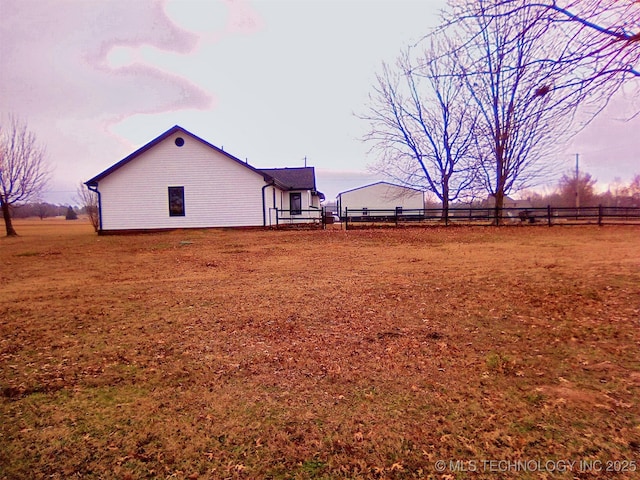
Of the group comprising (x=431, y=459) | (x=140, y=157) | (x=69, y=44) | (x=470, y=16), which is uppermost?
(x=69, y=44)

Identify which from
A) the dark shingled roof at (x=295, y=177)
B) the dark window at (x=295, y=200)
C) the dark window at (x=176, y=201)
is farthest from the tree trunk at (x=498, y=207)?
the dark window at (x=176, y=201)

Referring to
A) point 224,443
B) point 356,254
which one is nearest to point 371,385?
point 224,443

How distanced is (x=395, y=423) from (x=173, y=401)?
168cm

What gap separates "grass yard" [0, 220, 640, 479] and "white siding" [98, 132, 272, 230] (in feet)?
44.9

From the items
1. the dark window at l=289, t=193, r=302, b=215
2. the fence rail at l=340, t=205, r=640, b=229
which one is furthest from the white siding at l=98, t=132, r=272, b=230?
the dark window at l=289, t=193, r=302, b=215

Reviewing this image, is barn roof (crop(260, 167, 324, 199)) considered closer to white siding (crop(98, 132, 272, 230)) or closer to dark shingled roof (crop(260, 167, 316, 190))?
dark shingled roof (crop(260, 167, 316, 190))

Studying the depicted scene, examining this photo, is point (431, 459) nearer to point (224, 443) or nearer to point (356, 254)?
point (224, 443)

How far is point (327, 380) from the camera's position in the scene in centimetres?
288

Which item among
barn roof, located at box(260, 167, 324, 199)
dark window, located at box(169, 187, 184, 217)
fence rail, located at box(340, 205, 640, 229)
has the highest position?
barn roof, located at box(260, 167, 324, 199)

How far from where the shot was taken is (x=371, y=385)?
278cm

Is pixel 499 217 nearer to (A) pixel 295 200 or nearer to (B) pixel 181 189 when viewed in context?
(A) pixel 295 200

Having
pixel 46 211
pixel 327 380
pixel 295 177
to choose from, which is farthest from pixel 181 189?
pixel 46 211

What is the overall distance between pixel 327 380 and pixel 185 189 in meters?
18.7

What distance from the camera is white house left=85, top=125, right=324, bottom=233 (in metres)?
19.1
